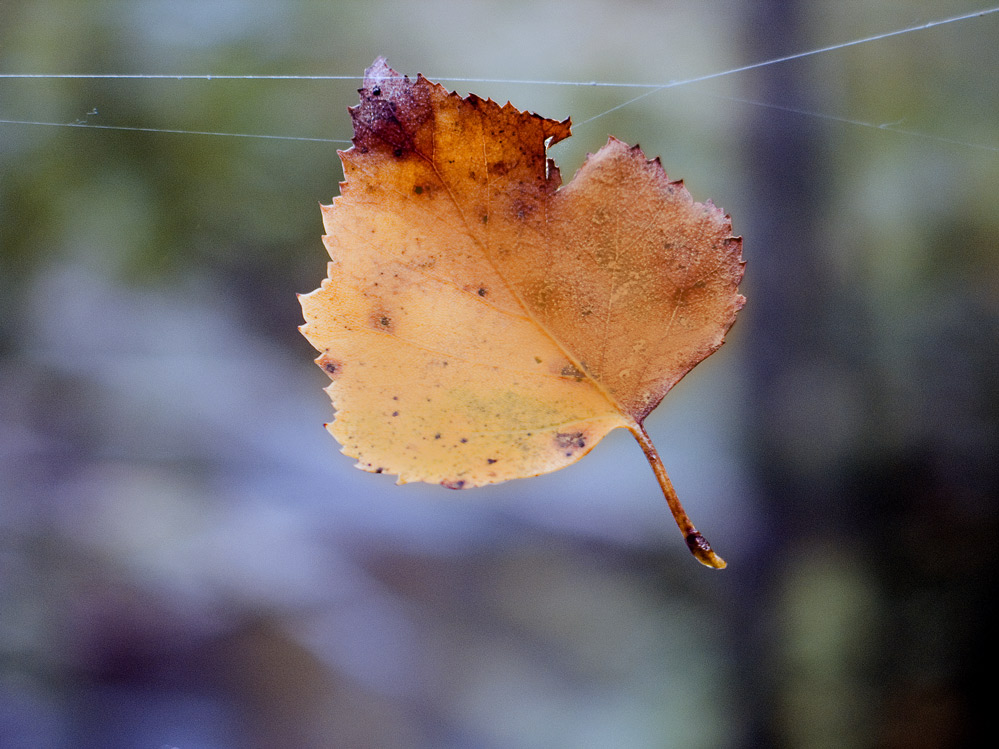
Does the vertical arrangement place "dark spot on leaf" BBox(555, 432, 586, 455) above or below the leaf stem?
above

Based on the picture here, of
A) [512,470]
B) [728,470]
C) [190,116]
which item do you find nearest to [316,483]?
[190,116]

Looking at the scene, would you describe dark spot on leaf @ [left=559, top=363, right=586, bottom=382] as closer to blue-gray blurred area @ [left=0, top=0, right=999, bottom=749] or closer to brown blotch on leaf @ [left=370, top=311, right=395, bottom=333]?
brown blotch on leaf @ [left=370, top=311, right=395, bottom=333]

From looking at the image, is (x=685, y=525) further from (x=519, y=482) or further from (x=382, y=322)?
(x=519, y=482)

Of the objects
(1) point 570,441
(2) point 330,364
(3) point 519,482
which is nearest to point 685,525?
(1) point 570,441

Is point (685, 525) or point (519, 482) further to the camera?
point (519, 482)

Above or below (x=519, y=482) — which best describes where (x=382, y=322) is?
below

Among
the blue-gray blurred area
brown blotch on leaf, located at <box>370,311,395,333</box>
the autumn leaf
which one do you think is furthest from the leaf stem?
the blue-gray blurred area
